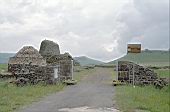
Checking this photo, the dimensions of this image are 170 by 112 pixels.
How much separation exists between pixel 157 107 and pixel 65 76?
16093 millimetres

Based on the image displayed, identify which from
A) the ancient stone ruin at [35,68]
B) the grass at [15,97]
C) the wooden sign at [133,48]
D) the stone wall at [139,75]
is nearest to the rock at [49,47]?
the ancient stone ruin at [35,68]

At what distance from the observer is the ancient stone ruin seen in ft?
98.9

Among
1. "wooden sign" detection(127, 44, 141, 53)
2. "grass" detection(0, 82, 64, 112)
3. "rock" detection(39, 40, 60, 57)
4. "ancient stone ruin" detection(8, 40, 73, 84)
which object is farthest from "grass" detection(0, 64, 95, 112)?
"rock" detection(39, 40, 60, 57)

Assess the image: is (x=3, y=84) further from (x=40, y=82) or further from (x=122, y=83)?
(x=122, y=83)

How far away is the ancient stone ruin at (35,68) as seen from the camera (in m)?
30.2

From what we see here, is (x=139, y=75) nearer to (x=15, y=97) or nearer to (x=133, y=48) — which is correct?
(x=133, y=48)

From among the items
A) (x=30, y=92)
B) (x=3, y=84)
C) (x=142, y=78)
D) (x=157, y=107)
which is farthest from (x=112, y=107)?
(x=142, y=78)

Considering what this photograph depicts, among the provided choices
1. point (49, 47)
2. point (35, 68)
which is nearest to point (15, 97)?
point (35, 68)

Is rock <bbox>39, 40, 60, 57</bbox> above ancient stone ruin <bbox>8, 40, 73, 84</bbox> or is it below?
above

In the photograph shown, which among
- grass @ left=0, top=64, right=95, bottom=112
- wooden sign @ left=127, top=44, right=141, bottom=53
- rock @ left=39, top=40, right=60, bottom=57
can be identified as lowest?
grass @ left=0, top=64, right=95, bottom=112

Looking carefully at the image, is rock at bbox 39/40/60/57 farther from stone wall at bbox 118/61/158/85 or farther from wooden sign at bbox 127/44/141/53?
wooden sign at bbox 127/44/141/53

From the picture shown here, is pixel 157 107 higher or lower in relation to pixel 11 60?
lower

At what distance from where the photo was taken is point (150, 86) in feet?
105

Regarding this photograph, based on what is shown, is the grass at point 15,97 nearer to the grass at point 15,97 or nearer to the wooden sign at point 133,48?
the grass at point 15,97
